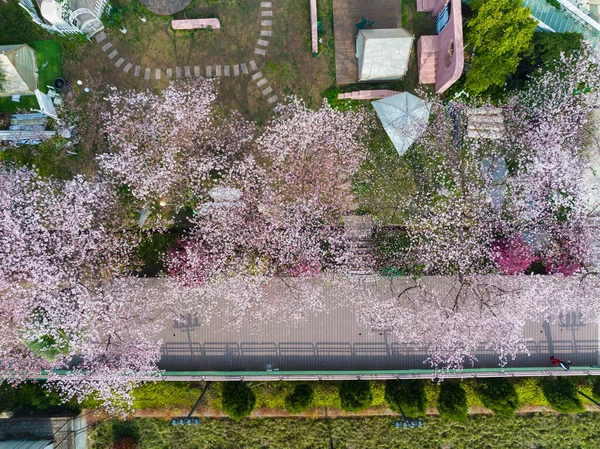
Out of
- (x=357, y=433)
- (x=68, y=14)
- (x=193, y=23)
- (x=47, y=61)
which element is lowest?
(x=357, y=433)

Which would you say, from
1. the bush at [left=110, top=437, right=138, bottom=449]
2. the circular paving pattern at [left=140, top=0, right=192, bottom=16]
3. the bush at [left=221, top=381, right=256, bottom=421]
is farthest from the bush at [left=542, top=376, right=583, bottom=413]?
the circular paving pattern at [left=140, top=0, right=192, bottom=16]

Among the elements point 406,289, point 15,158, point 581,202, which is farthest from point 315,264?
point 15,158

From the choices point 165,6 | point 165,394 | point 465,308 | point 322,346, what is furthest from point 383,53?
point 165,394

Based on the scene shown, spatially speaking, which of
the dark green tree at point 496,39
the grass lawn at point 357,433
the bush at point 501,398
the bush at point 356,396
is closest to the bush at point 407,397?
the bush at point 356,396

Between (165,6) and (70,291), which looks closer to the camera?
(70,291)

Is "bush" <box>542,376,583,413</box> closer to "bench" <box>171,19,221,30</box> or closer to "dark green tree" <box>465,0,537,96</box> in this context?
"dark green tree" <box>465,0,537,96</box>

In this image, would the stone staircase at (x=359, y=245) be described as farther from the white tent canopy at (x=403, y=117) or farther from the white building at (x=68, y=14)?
the white building at (x=68, y=14)

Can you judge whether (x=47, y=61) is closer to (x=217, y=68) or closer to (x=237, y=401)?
(x=217, y=68)
